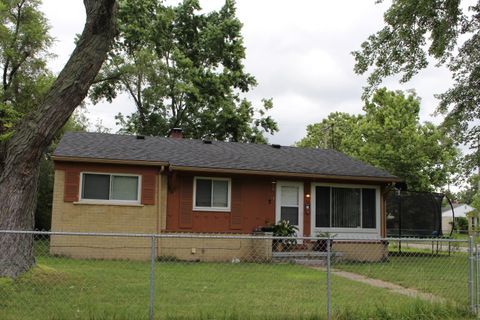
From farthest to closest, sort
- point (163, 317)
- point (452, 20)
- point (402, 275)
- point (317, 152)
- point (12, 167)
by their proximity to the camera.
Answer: point (317, 152) → point (452, 20) → point (402, 275) → point (12, 167) → point (163, 317)

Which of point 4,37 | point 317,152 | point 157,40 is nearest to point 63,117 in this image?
point 317,152

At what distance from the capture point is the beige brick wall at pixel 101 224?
1411cm

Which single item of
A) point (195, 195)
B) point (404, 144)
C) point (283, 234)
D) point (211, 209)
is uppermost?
point (404, 144)

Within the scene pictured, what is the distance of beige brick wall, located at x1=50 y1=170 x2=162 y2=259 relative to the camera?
14.1m

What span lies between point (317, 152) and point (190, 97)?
10458mm

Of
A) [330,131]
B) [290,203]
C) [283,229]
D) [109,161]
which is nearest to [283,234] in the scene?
[283,229]

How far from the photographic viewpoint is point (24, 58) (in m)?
25.2

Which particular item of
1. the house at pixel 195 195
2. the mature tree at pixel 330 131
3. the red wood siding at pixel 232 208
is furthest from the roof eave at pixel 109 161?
the mature tree at pixel 330 131

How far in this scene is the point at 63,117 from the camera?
913cm

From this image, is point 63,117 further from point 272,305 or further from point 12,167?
point 272,305

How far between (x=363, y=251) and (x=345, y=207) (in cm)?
156

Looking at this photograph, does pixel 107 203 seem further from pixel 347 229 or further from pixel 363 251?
pixel 363 251

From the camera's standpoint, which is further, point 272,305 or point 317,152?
point 317,152

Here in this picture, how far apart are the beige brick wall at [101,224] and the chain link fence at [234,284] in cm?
5
